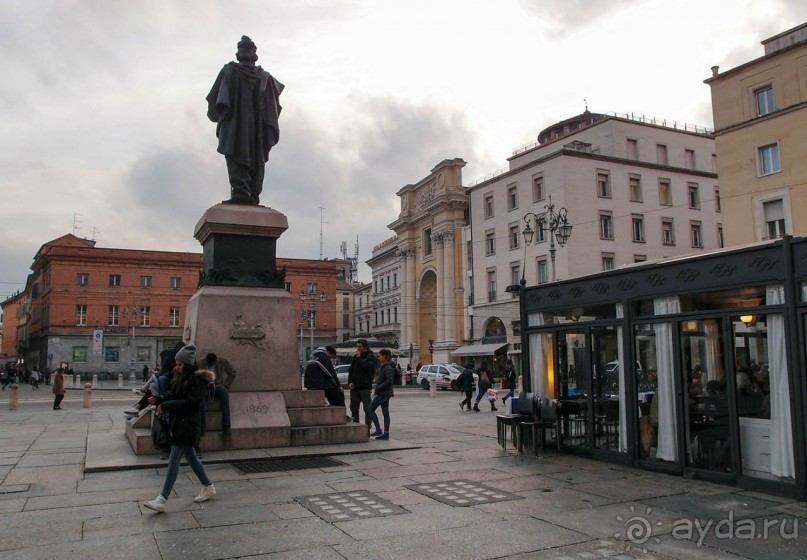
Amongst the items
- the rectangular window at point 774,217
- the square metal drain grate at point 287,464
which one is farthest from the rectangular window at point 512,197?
the square metal drain grate at point 287,464

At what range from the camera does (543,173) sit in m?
48.2

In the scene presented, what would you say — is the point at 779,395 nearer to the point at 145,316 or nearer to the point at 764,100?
the point at 764,100

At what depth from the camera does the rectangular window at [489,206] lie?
5412 centimetres

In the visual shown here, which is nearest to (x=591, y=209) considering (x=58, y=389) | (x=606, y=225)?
(x=606, y=225)

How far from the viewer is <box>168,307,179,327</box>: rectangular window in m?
67.4

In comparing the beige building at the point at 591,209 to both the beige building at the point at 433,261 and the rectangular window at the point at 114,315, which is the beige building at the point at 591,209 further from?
the rectangular window at the point at 114,315

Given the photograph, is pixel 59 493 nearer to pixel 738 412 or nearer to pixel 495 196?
pixel 738 412

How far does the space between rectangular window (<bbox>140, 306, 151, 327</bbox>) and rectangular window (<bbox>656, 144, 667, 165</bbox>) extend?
49.6 m

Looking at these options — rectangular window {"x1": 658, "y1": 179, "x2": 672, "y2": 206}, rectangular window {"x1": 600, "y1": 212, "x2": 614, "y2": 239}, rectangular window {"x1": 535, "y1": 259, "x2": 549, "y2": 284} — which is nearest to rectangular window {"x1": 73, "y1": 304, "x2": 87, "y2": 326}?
rectangular window {"x1": 535, "y1": 259, "x2": 549, "y2": 284}

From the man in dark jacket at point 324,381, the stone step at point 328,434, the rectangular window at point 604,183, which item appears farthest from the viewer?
the rectangular window at point 604,183

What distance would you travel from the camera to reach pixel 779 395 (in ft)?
24.5

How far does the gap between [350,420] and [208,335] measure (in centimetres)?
342

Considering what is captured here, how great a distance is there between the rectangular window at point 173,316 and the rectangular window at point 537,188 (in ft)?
128

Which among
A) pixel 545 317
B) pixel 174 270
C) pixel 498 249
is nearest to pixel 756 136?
pixel 498 249
